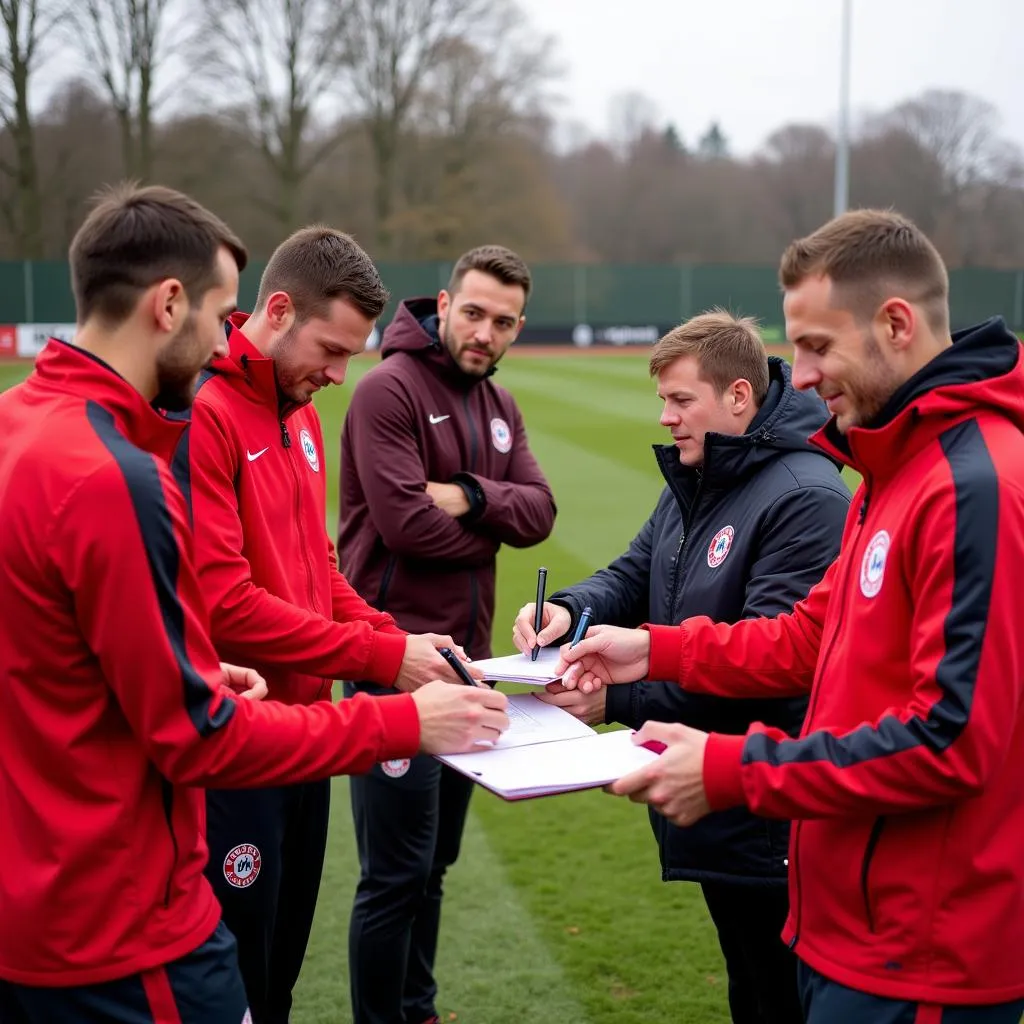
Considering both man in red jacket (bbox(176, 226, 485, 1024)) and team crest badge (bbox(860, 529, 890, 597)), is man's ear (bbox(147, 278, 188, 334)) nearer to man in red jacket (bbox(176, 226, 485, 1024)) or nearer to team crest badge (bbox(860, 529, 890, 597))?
man in red jacket (bbox(176, 226, 485, 1024))

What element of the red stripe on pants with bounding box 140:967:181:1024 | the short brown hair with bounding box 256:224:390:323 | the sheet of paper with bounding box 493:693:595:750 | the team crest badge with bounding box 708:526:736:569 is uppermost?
the short brown hair with bounding box 256:224:390:323

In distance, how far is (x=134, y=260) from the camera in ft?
7.41

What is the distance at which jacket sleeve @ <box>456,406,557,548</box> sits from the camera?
452 cm

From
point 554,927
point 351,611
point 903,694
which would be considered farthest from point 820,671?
point 554,927

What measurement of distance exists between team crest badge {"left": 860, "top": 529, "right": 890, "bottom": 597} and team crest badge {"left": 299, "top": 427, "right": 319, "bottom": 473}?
1813mm

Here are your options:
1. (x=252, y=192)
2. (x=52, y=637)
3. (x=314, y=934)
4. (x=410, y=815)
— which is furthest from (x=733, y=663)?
(x=252, y=192)

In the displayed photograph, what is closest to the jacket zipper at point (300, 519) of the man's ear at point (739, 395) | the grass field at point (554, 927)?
the man's ear at point (739, 395)

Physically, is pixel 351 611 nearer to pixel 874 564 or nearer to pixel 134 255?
pixel 134 255

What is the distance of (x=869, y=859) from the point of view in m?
2.28

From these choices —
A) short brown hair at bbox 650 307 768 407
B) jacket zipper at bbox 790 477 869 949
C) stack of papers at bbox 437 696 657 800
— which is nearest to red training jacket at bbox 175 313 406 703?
stack of papers at bbox 437 696 657 800

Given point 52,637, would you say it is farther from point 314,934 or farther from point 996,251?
point 996,251

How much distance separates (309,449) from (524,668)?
0.98 m

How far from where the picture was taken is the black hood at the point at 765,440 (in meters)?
3.30

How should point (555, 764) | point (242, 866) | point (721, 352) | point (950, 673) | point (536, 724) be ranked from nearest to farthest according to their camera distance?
1. point (950, 673)
2. point (555, 764)
3. point (536, 724)
4. point (242, 866)
5. point (721, 352)
